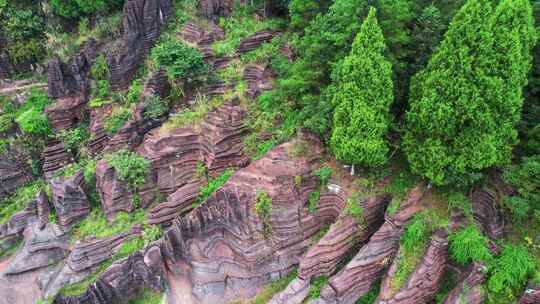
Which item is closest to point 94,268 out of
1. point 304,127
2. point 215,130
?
point 215,130

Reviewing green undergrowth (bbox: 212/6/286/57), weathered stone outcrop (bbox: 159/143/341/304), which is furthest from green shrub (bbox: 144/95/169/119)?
weathered stone outcrop (bbox: 159/143/341/304)

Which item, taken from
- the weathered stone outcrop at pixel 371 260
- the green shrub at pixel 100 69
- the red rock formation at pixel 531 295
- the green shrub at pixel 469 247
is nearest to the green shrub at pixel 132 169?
the green shrub at pixel 100 69

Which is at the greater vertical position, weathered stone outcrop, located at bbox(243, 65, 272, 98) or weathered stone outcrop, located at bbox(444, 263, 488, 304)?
weathered stone outcrop, located at bbox(243, 65, 272, 98)

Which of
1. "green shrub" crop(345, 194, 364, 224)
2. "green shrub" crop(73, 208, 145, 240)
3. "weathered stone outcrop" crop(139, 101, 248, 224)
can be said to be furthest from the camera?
"green shrub" crop(73, 208, 145, 240)

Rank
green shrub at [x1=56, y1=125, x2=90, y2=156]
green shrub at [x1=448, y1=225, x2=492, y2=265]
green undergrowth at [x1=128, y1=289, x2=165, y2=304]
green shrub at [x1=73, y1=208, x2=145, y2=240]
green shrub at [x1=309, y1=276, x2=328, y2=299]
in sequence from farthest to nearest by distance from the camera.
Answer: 1. green shrub at [x1=56, y1=125, x2=90, y2=156]
2. green shrub at [x1=73, y1=208, x2=145, y2=240]
3. green undergrowth at [x1=128, y1=289, x2=165, y2=304]
4. green shrub at [x1=309, y1=276, x2=328, y2=299]
5. green shrub at [x1=448, y1=225, x2=492, y2=265]

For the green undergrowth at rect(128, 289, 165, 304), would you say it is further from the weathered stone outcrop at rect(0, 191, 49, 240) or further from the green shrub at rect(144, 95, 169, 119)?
the green shrub at rect(144, 95, 169, 119)

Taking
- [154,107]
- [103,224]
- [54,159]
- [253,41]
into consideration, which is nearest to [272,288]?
[103,224]

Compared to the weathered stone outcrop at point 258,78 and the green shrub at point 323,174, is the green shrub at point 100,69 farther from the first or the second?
the green shrub at point 323,174
